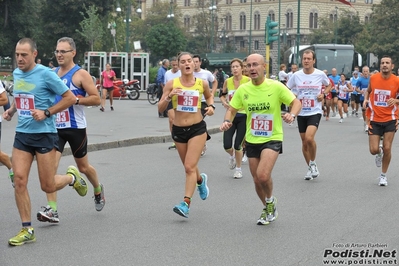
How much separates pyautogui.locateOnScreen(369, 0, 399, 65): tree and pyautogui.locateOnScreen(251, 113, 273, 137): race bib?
69.3 metres

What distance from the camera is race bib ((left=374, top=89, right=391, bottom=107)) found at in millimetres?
12156

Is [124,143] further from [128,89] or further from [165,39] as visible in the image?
[165,39]

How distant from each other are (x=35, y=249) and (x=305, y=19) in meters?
115

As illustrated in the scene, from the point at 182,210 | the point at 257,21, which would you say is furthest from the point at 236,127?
the point at 257,21

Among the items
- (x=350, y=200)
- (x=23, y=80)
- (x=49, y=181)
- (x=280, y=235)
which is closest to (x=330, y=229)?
(x=280, y=235)

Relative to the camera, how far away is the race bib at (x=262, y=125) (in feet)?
28.2

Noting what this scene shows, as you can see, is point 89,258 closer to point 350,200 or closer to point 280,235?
point 280,235

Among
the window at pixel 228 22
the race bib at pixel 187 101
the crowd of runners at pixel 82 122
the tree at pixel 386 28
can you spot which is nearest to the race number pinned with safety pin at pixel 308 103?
the crowd of runners at pixel 82 122

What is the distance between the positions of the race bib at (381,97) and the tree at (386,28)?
65172 mm

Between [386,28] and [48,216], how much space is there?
72219mm

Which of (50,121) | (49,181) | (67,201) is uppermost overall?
(50,121)

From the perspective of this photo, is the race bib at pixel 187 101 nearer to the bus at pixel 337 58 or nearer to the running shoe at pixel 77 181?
the running shoe at pixel 77 181

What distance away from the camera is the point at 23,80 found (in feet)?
25.6

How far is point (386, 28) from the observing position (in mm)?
77250
